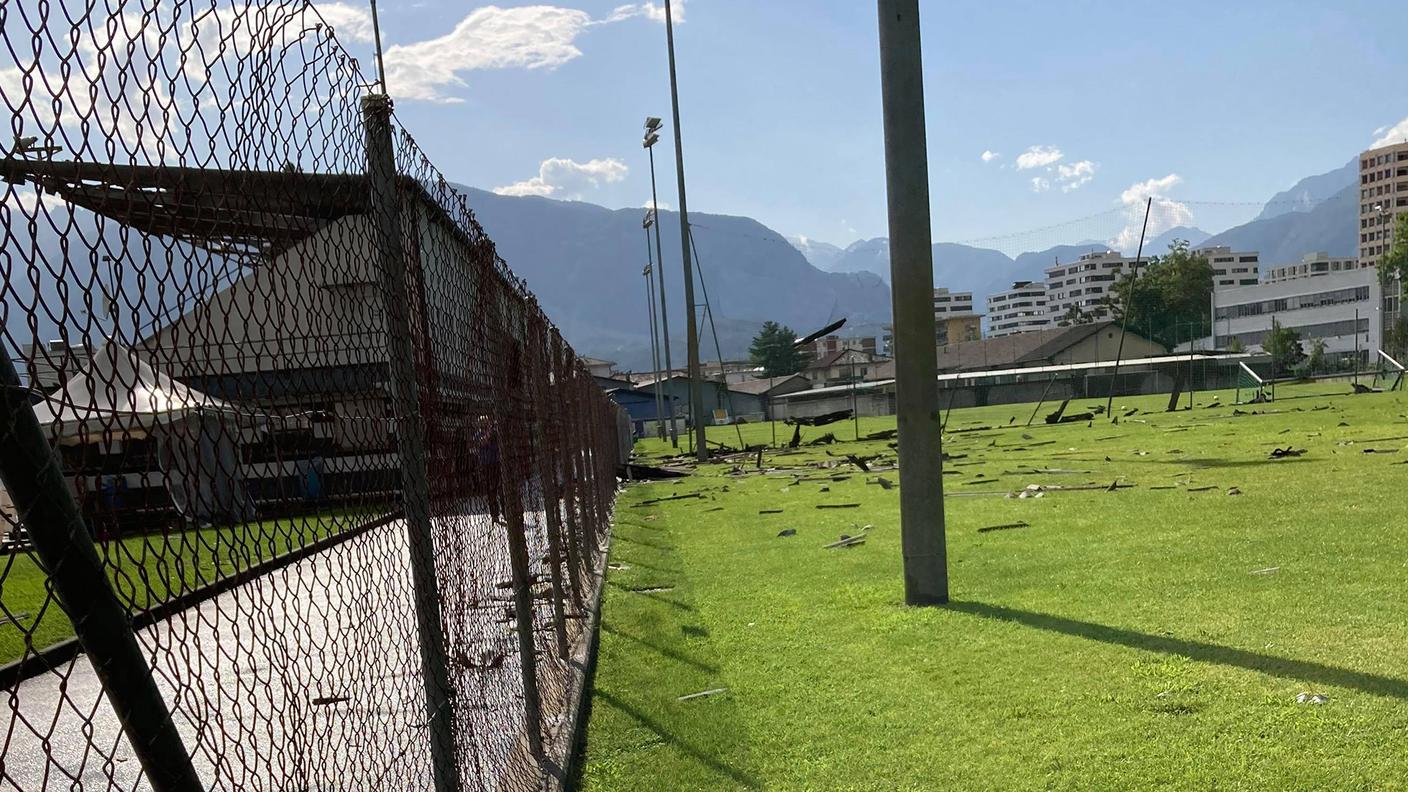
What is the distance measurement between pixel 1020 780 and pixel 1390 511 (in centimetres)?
656

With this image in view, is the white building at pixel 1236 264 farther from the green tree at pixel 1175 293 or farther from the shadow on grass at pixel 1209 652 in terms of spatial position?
the shadow on grass at pixel 1209 652

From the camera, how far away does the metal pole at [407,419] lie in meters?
2.89

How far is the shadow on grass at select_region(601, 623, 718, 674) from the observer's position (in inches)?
248

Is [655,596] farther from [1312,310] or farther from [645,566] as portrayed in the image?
[1312,310]

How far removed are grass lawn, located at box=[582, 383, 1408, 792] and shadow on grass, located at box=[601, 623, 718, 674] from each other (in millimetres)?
20

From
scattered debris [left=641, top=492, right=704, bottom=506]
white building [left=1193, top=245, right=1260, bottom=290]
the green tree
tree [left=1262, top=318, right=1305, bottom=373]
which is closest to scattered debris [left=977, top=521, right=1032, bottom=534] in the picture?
scattered debris [left=641, top=492, right=704, bottom=506]

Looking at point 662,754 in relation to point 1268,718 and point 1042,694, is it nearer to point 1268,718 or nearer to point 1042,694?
point 1042,694

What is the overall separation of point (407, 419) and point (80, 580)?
5.34ft

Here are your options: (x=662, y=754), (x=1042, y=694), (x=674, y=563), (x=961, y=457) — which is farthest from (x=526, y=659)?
(x=961, y=457)

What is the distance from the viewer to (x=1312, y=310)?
92.5m

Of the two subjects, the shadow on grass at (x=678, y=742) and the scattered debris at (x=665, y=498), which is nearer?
the shadow on grass at (x=678, y=742)

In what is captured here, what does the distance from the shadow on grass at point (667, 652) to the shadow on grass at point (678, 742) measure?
64cm

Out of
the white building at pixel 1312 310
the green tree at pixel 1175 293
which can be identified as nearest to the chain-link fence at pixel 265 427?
the white building at pixel 1312 310

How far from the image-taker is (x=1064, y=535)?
941 centimetres
